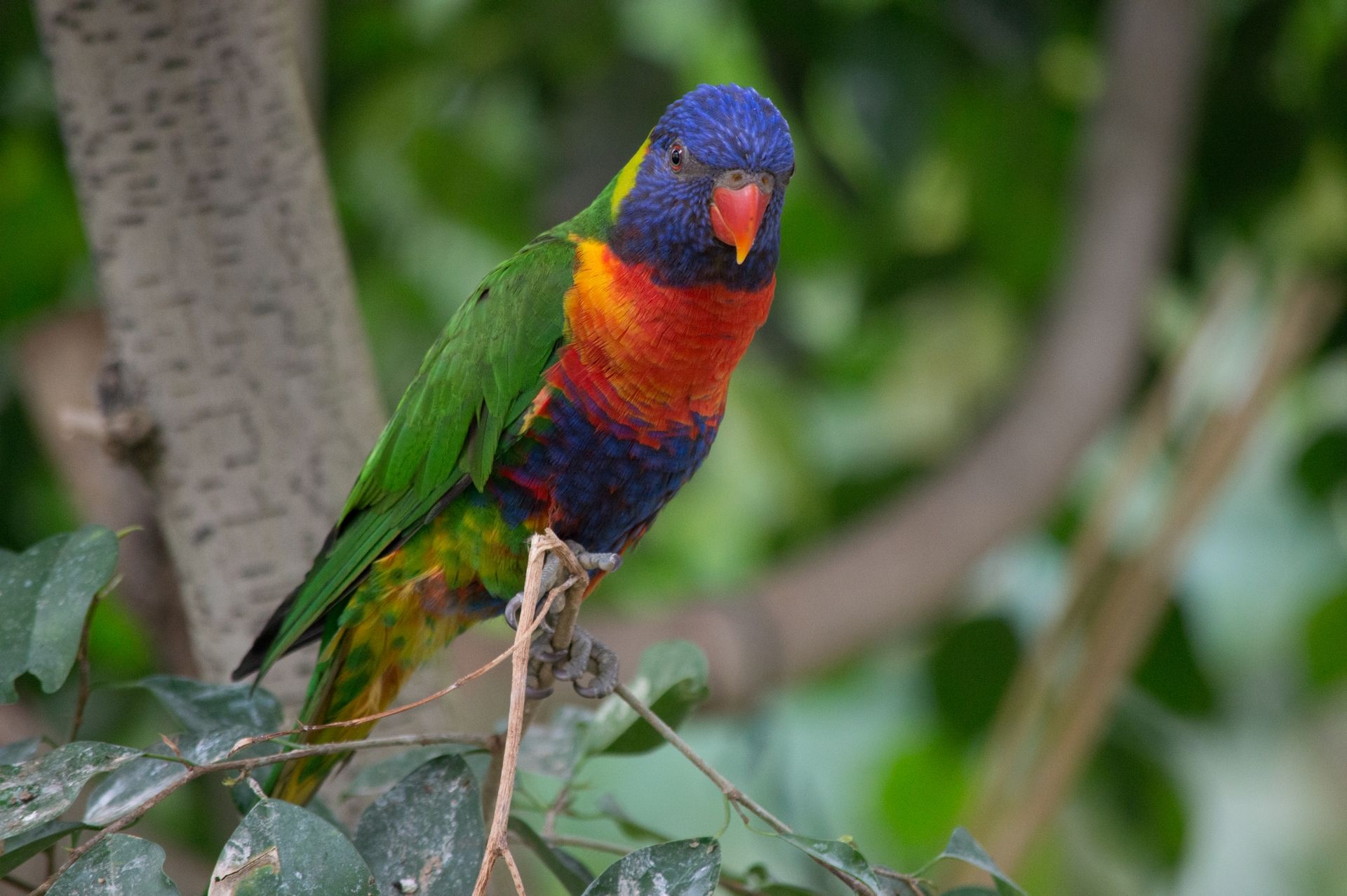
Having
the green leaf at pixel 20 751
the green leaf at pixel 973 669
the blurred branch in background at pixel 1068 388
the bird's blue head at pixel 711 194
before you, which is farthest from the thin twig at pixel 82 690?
the green leaf at pixel 973 669

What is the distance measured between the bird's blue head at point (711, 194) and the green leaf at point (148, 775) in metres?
0.57

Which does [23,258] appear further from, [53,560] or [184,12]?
[53,560]

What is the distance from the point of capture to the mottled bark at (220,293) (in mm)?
1082

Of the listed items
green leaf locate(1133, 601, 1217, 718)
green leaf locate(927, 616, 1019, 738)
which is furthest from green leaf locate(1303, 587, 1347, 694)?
green leaf locate(927, 616, 1019, 738)

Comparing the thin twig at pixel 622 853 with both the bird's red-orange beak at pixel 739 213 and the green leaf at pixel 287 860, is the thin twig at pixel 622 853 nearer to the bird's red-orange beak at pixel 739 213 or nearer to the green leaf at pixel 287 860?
the green leaf at pixel 287 860

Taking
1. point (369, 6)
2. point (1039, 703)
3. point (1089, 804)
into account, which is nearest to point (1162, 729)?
point (1089, 804)

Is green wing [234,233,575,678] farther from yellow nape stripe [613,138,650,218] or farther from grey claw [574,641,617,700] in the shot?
grey claw [574,641,617,700]

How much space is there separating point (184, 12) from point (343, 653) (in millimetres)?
612

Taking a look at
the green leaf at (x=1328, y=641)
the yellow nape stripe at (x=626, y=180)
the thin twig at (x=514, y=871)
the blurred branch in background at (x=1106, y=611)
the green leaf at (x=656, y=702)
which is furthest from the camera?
the green leaf at (x=1328, y=641)

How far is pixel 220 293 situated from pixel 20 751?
45 cm

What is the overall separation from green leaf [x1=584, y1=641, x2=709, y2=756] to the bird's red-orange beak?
1.16ft

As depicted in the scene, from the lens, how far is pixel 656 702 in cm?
93

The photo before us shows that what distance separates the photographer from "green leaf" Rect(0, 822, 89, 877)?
70cm

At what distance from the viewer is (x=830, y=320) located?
271 cm
